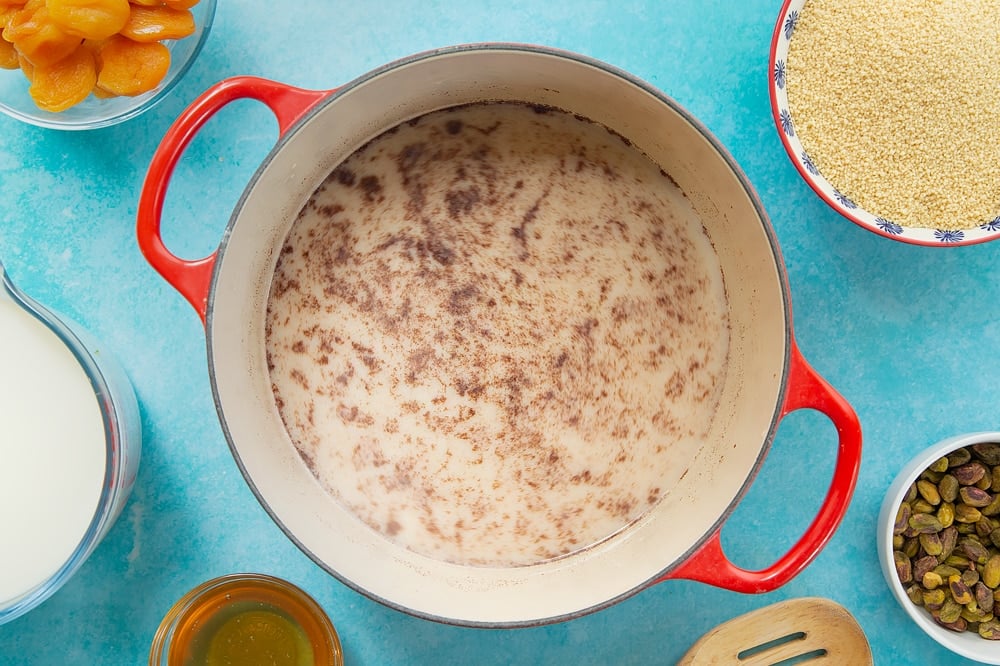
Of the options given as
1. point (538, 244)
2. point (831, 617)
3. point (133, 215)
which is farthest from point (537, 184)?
point (831, 617)

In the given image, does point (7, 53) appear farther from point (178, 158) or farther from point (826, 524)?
point (826, 524)

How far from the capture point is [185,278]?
0.66 metres

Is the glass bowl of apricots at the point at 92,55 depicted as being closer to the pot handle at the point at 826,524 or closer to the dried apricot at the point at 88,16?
the dried apricot at the point at 88,16

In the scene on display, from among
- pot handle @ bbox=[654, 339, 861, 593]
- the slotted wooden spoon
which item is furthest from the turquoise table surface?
pot handle @ bbox=[654, 339, 861, 593]

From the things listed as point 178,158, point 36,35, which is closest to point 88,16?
point 36,35

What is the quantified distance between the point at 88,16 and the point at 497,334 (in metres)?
0.45

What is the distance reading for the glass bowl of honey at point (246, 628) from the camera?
0.79m

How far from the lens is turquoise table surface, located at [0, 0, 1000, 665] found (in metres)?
0.82

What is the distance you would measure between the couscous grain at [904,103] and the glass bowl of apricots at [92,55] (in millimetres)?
583

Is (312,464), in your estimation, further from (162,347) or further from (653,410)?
(653,410)

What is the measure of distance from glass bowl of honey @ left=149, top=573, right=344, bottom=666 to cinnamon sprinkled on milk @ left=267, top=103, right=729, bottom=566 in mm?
116

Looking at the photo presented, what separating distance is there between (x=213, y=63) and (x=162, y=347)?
0.29 metres

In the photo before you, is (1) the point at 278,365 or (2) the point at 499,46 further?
(1) the point at 278,365

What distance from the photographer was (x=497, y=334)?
0.80 metres
